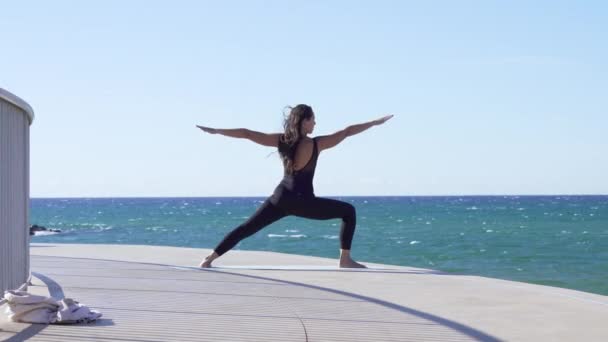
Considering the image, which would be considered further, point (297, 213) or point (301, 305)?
point (297, 213)

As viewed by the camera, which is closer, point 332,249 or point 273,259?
point 273,259

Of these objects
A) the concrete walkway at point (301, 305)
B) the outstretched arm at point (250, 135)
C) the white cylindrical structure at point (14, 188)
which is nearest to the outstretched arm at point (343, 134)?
the outstretched arm at point (250, 135)

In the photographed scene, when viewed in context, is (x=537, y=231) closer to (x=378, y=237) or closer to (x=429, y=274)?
(x=378, y=237)

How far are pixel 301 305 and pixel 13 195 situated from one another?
7.14 ft

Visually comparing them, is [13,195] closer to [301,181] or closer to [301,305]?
[301,305]

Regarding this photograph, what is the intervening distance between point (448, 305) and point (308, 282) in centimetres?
199

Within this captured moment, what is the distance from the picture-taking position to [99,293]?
26.1ft

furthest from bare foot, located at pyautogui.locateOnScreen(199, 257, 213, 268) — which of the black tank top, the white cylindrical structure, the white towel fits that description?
the white towel

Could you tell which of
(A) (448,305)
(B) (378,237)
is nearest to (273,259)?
(A) (448,305)

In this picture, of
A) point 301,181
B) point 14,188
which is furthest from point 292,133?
point 14,188

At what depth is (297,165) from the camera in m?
10.4

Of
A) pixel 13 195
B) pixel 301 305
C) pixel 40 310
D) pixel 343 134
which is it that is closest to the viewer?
pixel 40 310

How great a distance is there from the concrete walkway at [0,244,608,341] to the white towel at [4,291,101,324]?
0.06m

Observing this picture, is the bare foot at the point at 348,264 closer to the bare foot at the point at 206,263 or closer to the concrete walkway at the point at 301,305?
the concrete walkway at the point at 301,305
